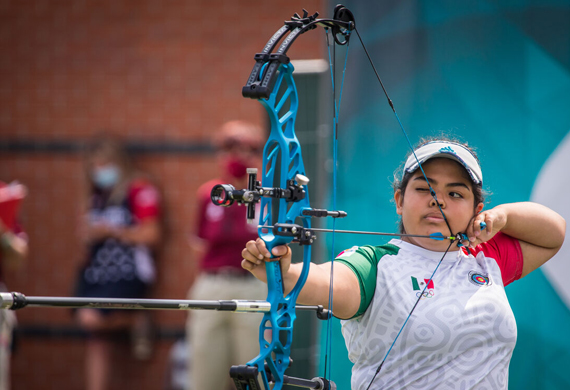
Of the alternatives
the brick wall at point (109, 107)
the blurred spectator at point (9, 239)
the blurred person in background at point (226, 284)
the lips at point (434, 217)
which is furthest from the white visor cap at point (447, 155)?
the brick wall at point (109, 107)

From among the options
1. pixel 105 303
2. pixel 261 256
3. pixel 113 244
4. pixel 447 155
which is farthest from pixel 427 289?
pixel 113 244

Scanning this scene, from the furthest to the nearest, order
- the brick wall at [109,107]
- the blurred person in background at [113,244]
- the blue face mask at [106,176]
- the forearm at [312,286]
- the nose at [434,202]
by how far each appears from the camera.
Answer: the brick wall at [109,107]
the blue face mask at [106,176]
the blurred person in background at [113,244]
the nose at [434,202]
the forearm at [312,286]

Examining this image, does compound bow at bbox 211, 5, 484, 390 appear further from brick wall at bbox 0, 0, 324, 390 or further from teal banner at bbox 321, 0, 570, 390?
brick wall at bbox 0, 0, 324, 390

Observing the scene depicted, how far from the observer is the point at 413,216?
176 cm

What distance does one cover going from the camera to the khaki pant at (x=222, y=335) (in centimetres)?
373

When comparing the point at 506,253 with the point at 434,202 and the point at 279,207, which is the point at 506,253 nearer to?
the point at 434,202

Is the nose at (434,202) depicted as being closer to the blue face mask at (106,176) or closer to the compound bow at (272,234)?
the compound bow at (272,234)

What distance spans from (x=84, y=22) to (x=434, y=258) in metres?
4.14

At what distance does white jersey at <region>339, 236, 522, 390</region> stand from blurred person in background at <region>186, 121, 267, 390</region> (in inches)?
81.8

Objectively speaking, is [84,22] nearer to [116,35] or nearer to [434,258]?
[116,35]

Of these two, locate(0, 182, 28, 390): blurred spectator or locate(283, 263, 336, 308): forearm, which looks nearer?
locate(283, 263, 336, 308): forearm

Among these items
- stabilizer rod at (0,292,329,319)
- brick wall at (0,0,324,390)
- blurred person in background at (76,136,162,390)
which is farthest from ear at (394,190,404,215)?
brick wall at (0,0,324,390)

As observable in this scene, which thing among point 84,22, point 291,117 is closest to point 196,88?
point 84,22

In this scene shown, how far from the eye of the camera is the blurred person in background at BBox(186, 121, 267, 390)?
12.3 ft
